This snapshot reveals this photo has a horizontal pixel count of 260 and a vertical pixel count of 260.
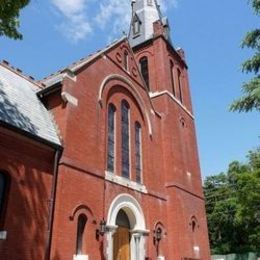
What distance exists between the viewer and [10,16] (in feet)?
31.6

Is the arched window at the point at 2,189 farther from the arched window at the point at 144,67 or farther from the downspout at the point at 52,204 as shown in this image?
the arched window at the point at 144,67

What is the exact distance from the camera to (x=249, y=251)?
4025 centimetres

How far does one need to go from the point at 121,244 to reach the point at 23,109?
6.94m

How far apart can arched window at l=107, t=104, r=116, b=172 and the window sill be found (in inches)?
15.8

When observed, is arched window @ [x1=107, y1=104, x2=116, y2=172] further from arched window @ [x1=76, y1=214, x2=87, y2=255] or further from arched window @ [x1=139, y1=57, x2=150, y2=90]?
arched window @ [x1=139, y1=57, x2=150, y2=90]

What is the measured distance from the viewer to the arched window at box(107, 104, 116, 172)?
50.3 feet

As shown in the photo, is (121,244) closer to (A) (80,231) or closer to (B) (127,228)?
(B) (127,228)

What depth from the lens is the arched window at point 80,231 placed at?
12312mm

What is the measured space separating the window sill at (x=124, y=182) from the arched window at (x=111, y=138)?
1.32 ft

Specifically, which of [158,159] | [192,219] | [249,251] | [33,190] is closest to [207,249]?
[192,219]

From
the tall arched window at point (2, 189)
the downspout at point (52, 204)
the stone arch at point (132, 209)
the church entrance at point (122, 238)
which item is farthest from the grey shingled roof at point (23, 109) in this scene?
the church entrance at point (122, 238)

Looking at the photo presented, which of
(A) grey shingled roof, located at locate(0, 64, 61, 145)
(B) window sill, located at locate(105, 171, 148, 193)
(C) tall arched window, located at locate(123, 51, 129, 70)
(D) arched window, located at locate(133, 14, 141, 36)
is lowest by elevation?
(B) window sill, located at locate(105, 171, 148, 193)

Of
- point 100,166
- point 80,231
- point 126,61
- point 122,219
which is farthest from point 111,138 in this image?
point 126,61

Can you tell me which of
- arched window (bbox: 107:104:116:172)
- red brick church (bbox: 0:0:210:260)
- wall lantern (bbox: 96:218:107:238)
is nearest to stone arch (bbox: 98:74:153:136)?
red brick church (bbox: 0:0:210:260)
